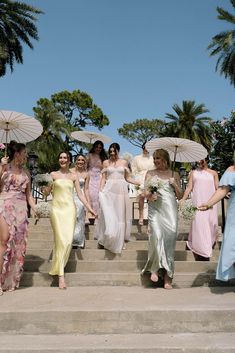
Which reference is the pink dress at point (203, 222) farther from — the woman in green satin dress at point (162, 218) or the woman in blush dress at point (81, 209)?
the woman in blush dress at point (81, 209)

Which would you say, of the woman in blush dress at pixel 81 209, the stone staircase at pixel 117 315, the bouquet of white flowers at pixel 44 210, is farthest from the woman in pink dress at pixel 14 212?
the bouquet of white flowers at pixel 44 210

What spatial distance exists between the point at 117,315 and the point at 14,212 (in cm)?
224

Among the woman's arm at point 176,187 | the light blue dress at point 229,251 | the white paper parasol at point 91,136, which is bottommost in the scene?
the light blue dress at point 229,251

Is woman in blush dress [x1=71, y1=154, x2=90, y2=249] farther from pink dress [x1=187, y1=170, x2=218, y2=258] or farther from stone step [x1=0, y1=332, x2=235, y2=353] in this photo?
stone step [x1=0, y1=332, x2=235, y2=353]

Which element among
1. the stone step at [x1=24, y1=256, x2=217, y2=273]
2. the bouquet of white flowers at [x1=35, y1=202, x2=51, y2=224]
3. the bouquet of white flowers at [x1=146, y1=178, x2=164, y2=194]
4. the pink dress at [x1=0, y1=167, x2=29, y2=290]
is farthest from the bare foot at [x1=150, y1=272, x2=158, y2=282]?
the bouquet of white flowers at [x1=35, y1=202, x2=51, y2=224]

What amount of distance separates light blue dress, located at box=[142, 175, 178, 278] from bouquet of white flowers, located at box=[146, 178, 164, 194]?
0.13ft

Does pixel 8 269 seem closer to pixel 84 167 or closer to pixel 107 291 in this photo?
pixel 107 291

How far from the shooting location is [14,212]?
230 inches

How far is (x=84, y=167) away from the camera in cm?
851

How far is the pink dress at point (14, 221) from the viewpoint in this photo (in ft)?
18.7

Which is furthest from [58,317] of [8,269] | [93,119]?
[93,119]

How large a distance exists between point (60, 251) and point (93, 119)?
132ft

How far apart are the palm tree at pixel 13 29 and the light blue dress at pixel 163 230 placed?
2176 centimetres

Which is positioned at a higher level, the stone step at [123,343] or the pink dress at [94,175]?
the pink dress at [94,175]
